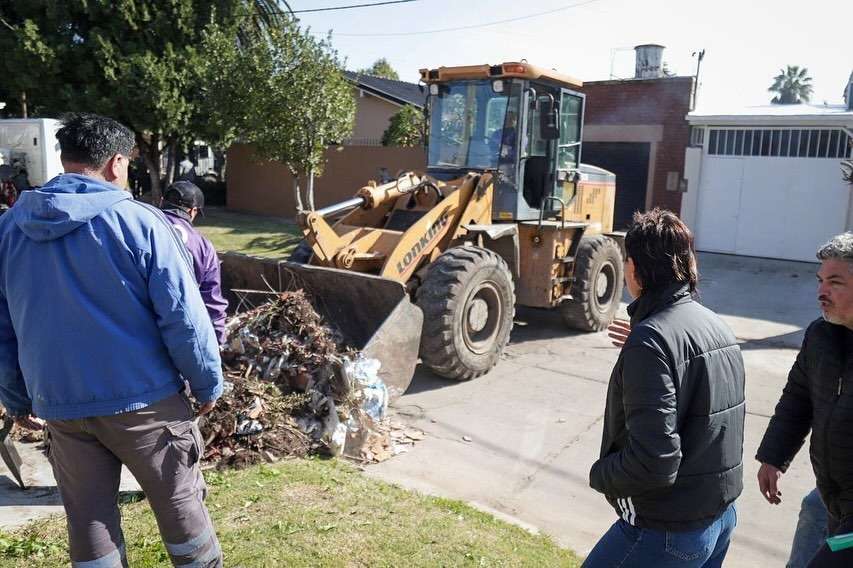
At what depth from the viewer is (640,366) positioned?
85.0 inches

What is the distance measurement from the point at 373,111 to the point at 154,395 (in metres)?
22.4

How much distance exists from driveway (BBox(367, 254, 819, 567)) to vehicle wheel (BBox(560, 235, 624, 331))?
0.22m

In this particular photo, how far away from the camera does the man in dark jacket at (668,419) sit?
215cm

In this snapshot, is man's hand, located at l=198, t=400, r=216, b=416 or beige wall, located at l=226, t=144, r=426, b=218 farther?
beige wall, located at l=226, t=144, r=426, b=218

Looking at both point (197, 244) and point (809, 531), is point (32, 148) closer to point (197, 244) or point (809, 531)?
point (197, 244)

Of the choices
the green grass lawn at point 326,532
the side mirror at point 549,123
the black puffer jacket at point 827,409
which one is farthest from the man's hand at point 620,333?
the side mirror at point 549,123

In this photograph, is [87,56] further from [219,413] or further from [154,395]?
[154,395]

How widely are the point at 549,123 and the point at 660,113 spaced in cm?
943

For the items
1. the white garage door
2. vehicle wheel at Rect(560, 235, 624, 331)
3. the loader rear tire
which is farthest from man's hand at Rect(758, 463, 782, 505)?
the white garage door

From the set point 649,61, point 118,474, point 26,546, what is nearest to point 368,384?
point 26,546

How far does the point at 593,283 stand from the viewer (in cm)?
888

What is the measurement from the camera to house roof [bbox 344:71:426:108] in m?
22.9

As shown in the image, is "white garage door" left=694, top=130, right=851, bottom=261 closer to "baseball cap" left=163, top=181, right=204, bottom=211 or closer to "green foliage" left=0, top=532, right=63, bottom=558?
"baseball cap" left=163, top=181, right=204, bottom=211

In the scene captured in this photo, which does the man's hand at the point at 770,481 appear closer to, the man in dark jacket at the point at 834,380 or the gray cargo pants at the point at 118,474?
the man in dark jacket at the point at 834,380
